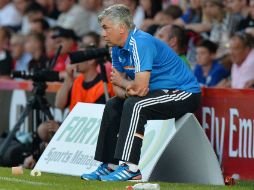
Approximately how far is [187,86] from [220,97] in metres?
1.35

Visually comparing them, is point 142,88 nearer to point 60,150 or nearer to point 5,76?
point 60,150

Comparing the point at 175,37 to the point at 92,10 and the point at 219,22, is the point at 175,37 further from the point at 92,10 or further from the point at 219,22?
the point at 92,10

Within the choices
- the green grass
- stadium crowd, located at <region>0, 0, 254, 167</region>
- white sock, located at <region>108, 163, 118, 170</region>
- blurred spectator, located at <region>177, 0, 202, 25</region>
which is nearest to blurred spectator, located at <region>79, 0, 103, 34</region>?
stadium crowd, located at <region>0, 0, 254, 167</region>

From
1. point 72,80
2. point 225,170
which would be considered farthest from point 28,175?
point 72,80

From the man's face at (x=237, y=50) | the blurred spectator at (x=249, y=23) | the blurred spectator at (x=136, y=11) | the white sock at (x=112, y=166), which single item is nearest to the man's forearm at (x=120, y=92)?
the white sock at (x=112, y=166)

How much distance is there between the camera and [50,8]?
64.6 ft

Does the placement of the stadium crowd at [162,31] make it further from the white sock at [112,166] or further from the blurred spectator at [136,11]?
the white sock at [112,166]

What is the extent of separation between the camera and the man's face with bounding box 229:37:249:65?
13984mm

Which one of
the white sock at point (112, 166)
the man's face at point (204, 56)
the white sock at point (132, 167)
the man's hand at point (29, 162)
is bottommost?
the man's hand at point (29, 162)

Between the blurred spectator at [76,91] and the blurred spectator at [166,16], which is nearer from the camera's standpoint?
the blurred spectator at [76,91]

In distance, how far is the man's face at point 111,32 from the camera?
9.55 metres

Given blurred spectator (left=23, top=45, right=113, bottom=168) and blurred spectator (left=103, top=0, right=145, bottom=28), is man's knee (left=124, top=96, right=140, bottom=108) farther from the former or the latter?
blurred spectator (left=103, top=0, right=145, bottom=28)

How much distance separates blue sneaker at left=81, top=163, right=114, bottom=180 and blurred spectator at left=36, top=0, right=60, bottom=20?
9.90 m

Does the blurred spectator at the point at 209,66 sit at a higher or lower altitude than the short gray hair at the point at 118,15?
lower
